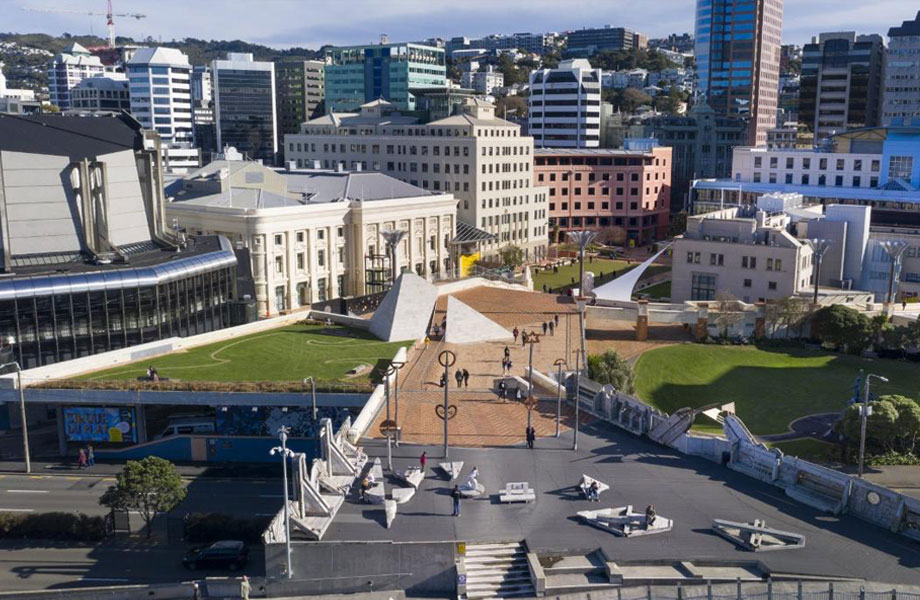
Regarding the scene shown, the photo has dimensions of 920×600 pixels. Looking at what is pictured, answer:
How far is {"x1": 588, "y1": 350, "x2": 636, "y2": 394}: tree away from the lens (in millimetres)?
57812

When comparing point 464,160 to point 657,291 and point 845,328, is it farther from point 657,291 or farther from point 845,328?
point 845,328

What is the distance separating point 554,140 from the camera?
165 metres

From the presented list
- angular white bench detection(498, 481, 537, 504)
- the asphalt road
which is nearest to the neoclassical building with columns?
the asphalt road

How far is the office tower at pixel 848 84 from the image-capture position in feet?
573

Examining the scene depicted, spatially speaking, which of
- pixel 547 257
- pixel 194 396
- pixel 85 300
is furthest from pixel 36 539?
pixel 547 257

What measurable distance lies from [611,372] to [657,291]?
141 feet

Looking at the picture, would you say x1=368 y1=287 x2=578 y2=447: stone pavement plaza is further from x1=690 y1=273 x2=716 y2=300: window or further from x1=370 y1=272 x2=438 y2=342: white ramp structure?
x1=690 y1=273 x2=716 y2=300: window

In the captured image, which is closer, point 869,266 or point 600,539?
point 600,539

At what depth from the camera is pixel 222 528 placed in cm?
4219

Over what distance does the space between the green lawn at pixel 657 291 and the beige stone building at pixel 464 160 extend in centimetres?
2481

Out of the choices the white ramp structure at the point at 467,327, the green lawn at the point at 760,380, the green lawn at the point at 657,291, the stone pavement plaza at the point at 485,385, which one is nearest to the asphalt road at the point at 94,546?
the stone pavement plaza at the point at 485,385

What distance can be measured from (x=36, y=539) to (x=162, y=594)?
13893 mm

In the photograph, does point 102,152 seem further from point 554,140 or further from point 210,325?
point 554,140

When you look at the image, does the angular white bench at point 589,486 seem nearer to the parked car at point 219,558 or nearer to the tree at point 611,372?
the parked car at point 219,558
